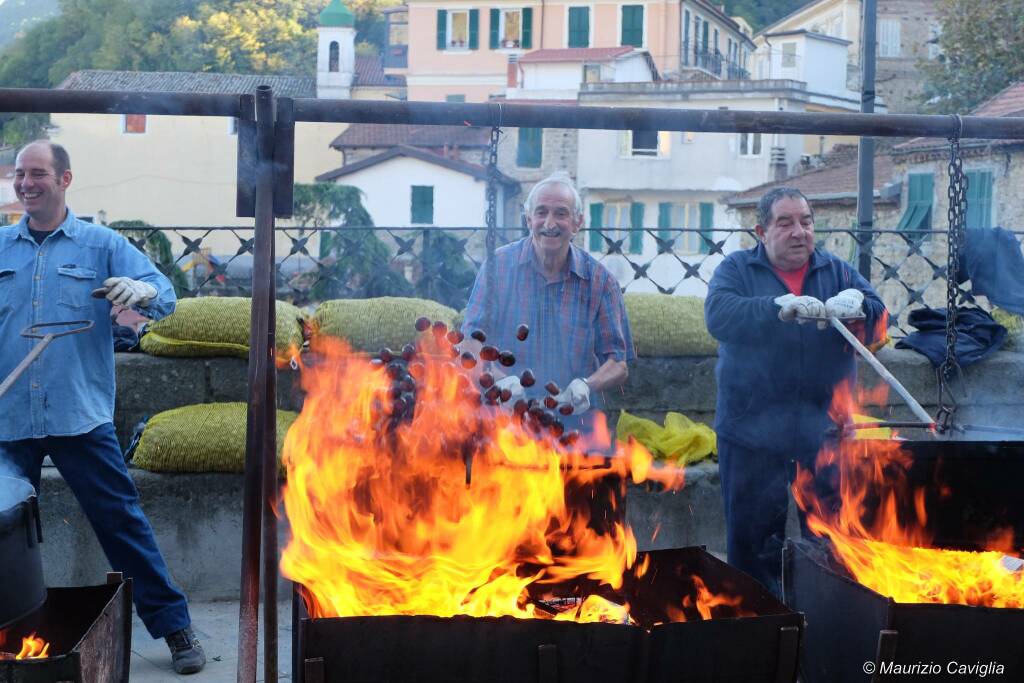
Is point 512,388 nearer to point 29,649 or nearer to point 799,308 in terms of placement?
point 799,308

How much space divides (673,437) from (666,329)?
Answer: 67cm

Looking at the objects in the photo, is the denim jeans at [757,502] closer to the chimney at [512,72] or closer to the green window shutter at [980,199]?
the green window shutter at [980,199]

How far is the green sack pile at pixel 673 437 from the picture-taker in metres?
6.07

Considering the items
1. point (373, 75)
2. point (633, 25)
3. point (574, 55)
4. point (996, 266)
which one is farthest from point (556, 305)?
point (373, 75)

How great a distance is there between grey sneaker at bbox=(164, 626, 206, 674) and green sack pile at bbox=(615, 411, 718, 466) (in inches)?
101

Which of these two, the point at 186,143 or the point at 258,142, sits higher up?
the point at 186,143

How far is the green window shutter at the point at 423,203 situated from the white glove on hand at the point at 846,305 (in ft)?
110

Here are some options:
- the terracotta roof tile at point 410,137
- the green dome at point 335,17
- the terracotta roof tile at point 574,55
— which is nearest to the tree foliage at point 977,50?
the terracotta roof tile at point 574,55

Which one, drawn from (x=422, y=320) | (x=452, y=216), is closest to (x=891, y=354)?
(x=422, y=320)

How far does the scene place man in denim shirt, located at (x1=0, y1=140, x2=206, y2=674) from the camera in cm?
429

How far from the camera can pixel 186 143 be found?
52156mm

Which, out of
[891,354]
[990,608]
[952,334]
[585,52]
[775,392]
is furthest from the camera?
[585,52]

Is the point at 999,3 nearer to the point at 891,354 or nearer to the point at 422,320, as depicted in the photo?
the point at 891,354

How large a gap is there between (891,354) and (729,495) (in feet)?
9.15
